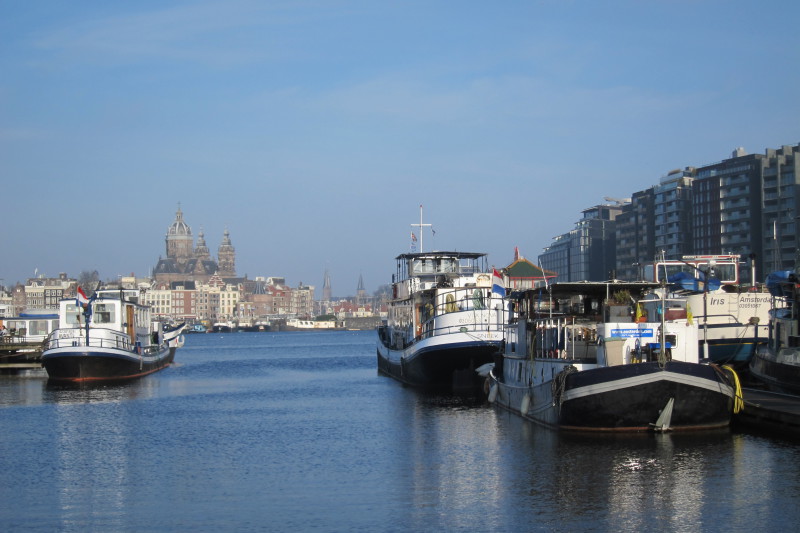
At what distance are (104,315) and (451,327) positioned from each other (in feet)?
90.0

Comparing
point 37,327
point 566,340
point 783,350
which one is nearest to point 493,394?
point 566,340

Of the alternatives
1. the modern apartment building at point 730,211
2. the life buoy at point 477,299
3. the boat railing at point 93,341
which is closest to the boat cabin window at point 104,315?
the boat railing at point 93,341

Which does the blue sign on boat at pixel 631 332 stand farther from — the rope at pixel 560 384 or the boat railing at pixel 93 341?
the boat railing at pixel 93 341

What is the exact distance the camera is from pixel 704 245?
171250 millimetres

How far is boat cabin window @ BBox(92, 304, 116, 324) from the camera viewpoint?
68.6 metres

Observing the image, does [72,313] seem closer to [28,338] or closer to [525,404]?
[28,338]

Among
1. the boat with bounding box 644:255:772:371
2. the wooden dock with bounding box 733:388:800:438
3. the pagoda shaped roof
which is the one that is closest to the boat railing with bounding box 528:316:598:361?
the wooden dock with bounding box 733:388:800:438

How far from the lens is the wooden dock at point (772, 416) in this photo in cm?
3188

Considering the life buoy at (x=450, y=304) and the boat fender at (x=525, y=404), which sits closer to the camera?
the boat fender at (x=525, y=404)

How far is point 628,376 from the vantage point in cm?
3044

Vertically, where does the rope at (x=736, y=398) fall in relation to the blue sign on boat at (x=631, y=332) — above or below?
below

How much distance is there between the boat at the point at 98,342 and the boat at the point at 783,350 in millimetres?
38996

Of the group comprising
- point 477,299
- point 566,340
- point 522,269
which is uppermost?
point 522,269

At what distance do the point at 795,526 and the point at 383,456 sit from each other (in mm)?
14394
